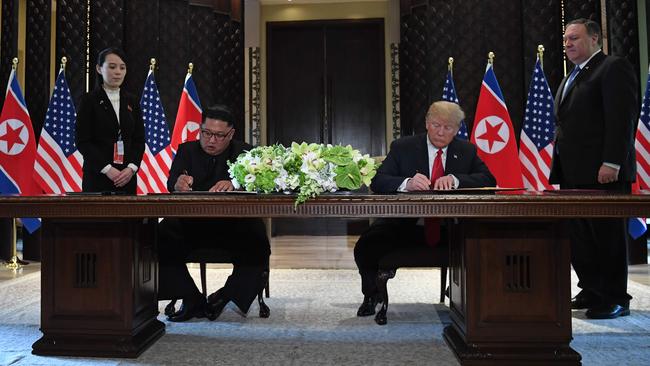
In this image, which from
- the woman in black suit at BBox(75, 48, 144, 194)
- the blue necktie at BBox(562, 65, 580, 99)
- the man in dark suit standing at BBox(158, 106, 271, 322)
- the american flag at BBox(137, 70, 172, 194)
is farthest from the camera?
the american flag at BBox(137, 70, 172, 194)

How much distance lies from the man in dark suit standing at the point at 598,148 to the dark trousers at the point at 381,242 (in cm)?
92

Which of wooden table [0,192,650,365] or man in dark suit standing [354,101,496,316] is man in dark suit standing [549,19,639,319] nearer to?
man in dark suit standing [354,101,496,316]

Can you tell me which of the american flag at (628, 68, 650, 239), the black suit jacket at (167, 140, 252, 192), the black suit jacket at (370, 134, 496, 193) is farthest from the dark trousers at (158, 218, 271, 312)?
the american flag at (628, 68, 650, 239)

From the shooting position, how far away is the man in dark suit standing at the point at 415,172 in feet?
8.29

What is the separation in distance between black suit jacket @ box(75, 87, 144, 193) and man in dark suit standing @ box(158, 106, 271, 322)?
23.9 inches

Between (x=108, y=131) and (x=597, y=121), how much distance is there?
2.78m

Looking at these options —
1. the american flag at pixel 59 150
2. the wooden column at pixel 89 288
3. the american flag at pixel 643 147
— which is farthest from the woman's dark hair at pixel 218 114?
the american flag at pixel 643 147

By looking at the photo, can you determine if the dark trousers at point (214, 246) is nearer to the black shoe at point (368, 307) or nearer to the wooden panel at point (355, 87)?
the black shoe at point (368, 307)

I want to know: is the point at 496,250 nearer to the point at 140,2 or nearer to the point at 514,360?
the point at 514,360

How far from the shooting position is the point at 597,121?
106 inches

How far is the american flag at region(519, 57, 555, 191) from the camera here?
14.2 ft

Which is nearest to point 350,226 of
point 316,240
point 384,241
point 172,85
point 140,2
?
point 316,240

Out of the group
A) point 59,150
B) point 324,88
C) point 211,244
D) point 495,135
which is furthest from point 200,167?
point 324,88

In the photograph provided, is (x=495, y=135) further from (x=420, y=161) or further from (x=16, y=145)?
(x=16, y=145)
